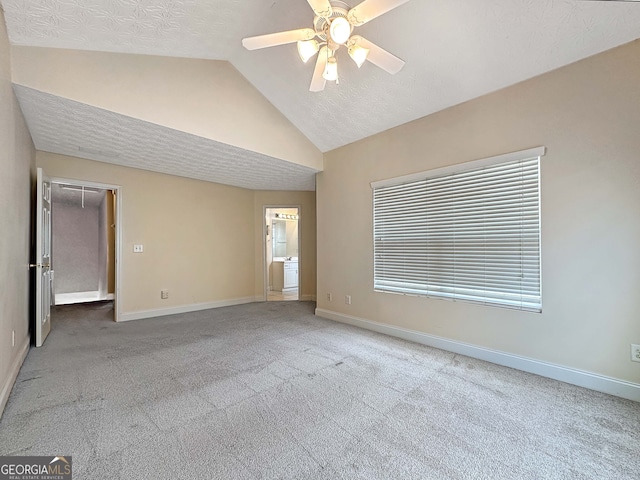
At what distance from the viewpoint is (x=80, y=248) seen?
7285mm

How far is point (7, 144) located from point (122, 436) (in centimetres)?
223

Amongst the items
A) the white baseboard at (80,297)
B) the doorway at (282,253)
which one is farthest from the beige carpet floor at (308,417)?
the doorway at (282,253)

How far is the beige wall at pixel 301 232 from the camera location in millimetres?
6121

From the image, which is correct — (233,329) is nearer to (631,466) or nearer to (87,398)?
(87,398)

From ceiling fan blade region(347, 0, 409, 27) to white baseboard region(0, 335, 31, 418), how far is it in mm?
3351

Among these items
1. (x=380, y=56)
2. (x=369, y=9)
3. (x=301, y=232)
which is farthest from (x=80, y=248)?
(x=369, y=9)


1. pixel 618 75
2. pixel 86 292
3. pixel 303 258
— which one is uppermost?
pixel 618 75

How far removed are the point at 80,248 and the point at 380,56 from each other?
8532 millimetres

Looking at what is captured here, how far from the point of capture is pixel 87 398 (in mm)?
2082

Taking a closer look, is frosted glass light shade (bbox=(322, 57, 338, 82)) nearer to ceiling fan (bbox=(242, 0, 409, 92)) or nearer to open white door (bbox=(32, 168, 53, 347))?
ceiling fan (bbox=(242, 0, 409, 92))

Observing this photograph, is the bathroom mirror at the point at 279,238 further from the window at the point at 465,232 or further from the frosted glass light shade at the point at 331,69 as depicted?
the frosted glass light shade at the point at 331,69

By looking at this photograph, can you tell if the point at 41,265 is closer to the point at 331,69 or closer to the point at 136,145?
the point at 136,145

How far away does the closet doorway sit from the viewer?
6.81 meters

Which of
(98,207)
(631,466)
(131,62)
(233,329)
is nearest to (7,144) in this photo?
(131,62)
